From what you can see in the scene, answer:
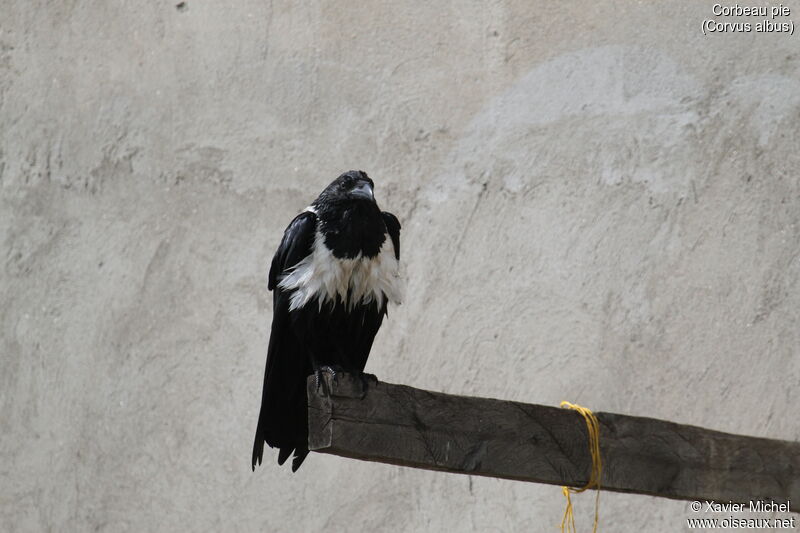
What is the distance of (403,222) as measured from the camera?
3.97 m

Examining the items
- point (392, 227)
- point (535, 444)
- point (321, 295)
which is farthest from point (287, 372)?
point (535, 444)

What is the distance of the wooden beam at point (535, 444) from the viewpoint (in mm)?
2098

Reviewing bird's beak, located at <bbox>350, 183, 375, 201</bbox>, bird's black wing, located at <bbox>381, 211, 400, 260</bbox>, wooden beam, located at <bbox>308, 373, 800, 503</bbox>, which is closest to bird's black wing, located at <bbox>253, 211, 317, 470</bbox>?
bird's beak, located at <bbox>350, 183, 375, 201</bbox>

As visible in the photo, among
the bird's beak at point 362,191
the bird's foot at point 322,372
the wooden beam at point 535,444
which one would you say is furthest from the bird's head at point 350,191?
the wooden beam at point 535,444

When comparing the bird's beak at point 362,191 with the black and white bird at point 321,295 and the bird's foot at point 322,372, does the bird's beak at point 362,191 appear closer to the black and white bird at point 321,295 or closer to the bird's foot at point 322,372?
the black and white bird at point 321,295

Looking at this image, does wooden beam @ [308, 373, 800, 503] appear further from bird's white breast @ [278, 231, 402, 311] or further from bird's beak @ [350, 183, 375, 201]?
bird's beak @ [350, 183, 375, 201]

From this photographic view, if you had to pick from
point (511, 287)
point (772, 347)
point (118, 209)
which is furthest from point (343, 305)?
point (118, 209)

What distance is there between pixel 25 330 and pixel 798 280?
2838 millimetres

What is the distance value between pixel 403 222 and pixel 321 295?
1218mm

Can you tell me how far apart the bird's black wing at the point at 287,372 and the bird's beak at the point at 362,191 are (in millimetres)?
123

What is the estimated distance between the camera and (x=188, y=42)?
443cm

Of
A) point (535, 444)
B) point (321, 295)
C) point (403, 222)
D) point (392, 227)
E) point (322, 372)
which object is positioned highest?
point (403, 222)

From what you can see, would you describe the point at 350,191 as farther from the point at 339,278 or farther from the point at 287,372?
→ the point at 287,372

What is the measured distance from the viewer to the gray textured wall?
3527 mm
